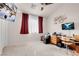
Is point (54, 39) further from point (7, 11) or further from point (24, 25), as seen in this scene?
point (7, 11)

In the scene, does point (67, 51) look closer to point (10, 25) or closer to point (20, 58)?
point (20, 58)

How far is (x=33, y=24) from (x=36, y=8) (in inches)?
9.2

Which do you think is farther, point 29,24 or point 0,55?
point 29,24

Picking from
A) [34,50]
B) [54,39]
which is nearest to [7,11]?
[34,50]

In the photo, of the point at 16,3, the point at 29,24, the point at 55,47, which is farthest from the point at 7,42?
the point at 55,47

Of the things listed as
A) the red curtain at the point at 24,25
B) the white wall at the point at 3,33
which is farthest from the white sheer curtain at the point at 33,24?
the white wall at the point at 3,33

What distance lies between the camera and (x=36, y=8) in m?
1.41

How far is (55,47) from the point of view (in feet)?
4.61

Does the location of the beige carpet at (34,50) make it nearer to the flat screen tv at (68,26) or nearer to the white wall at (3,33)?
the white wall at (3,33)

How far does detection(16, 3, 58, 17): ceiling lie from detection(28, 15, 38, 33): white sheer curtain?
0.24 ft

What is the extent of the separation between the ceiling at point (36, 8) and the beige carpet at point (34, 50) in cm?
44

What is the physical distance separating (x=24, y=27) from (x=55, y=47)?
53 cm

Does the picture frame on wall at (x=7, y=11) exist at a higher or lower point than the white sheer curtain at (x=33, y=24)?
higher

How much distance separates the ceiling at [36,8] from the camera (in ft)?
4.50
